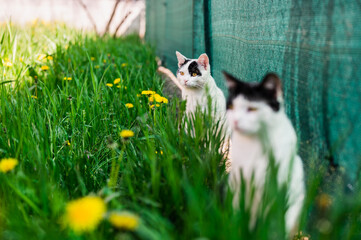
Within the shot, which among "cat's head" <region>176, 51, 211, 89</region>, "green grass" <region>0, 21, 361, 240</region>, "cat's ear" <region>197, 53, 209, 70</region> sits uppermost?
"cat's ear" <region>197, 53, 209, 70</region>

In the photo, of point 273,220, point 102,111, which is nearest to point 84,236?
point 273,220

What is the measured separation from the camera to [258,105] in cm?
116

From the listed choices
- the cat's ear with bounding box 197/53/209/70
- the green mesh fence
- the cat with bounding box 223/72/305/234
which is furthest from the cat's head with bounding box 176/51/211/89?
the cat with bounding box 223/72/305/234

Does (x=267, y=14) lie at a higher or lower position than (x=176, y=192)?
higher

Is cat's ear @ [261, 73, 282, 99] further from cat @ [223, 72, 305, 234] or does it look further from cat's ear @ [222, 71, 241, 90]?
cat's ear @ [222, 71, 241, 90]

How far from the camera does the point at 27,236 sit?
899 millimetres

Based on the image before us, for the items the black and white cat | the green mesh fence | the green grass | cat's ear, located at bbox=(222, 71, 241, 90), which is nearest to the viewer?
the green grass

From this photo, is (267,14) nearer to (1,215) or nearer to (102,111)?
(102,111)

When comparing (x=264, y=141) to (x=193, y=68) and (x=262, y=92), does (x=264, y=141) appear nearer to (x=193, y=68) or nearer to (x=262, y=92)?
(x=262, y=92)

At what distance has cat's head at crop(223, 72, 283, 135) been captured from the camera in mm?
1129

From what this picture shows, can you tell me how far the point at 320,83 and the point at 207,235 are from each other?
685 millimetres

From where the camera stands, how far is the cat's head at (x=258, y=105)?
1129mm

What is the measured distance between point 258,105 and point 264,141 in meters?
0.13

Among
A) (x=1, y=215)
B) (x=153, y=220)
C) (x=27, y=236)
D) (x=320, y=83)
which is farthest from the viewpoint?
(x=320, y=83)
